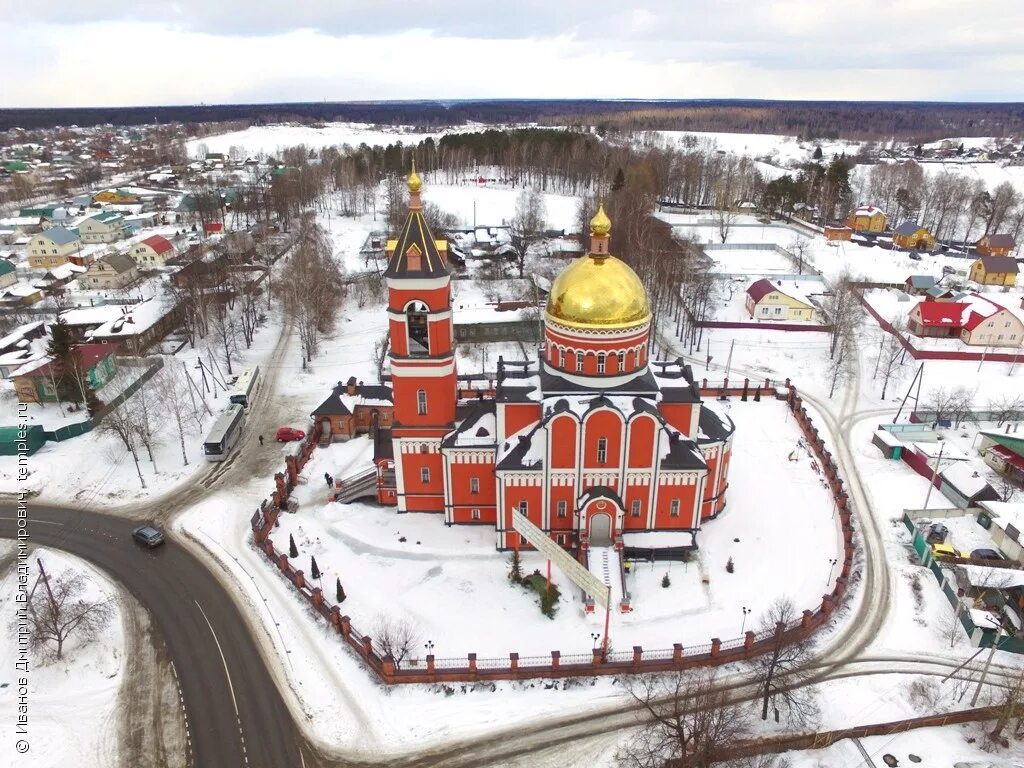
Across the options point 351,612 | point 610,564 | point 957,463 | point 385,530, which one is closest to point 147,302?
point 385,530

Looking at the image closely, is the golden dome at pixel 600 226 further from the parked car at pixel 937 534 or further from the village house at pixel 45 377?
the village house at pixel 45 377

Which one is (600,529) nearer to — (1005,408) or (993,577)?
(993,577)

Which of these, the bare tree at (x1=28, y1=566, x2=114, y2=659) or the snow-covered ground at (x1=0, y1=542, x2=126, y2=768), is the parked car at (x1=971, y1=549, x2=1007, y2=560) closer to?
the snow-covered ground at (x1=0, y1=542, x2=126, y2=768)

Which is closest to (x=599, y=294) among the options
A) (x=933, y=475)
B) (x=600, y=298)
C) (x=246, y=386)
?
(x=600, y=298)

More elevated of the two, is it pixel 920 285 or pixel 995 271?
pixel 995 271

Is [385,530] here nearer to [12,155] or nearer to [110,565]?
[110,565]

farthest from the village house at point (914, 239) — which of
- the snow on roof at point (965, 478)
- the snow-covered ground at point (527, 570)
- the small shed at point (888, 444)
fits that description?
the snow-covered ground at point (527, 570)

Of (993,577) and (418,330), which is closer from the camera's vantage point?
(993,577)
